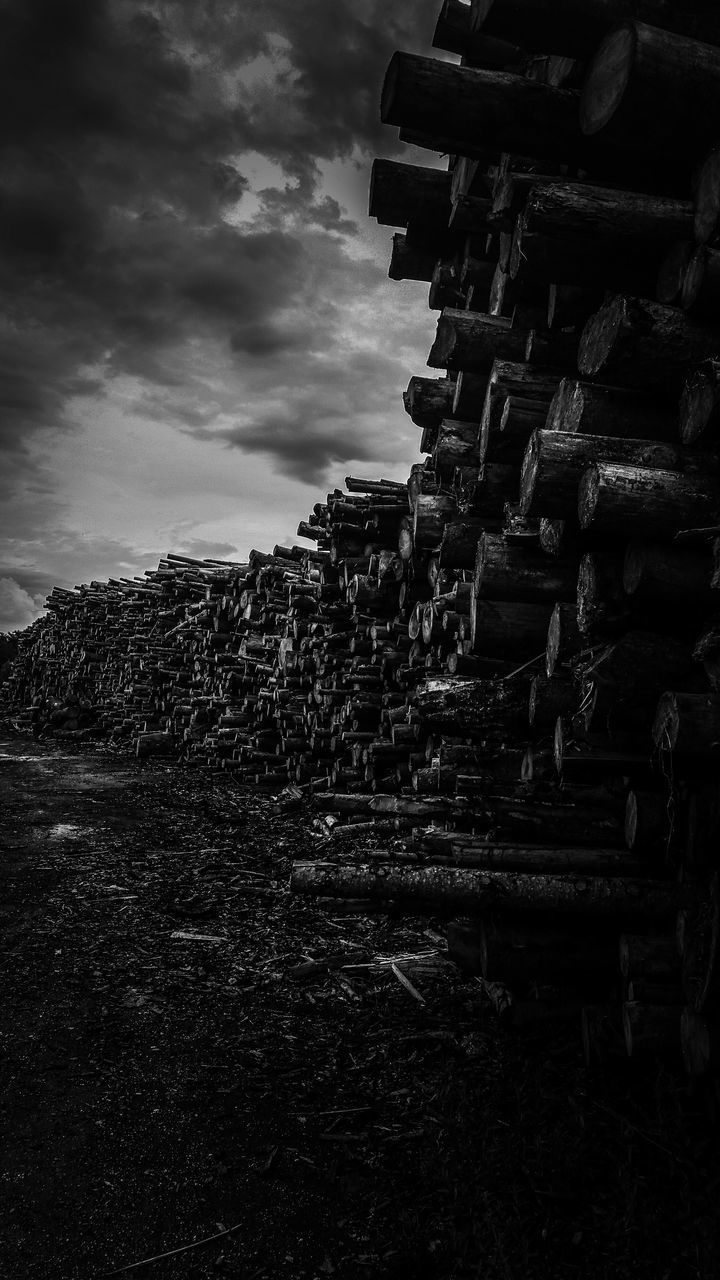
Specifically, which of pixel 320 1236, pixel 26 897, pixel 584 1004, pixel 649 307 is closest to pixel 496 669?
pixel 584 1004

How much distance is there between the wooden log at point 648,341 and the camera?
283 centimetres

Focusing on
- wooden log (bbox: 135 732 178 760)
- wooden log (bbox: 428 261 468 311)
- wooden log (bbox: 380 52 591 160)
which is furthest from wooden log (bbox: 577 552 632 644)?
wooden log (bbox: 135 732 178 760)

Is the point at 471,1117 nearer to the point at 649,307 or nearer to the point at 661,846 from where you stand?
the point at 661,846

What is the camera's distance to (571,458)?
295 cm

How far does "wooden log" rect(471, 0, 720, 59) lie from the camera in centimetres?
246

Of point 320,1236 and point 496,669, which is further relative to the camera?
Answer: point 496,669

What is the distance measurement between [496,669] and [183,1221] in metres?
3.53

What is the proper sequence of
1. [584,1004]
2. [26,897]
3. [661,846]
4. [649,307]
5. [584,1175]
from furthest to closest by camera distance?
[26,897], [584,1004], [661,846], [649,307], [584,1175]

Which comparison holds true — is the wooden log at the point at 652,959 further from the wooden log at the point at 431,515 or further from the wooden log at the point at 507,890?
the wooden log at the point at 431,515

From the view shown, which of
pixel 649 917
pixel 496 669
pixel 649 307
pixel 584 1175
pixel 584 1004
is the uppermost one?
pixel 649 307

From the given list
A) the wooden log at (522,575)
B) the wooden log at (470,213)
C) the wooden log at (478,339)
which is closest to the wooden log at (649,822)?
the wooden log at (522,575)

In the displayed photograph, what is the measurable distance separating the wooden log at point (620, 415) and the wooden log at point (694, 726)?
1.24 m

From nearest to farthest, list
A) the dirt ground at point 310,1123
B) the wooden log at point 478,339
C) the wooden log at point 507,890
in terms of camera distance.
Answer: the dirt ground at point 310,1123
the wooden log at point 507,890
the wooden log at point 478,339

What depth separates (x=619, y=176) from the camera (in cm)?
299
